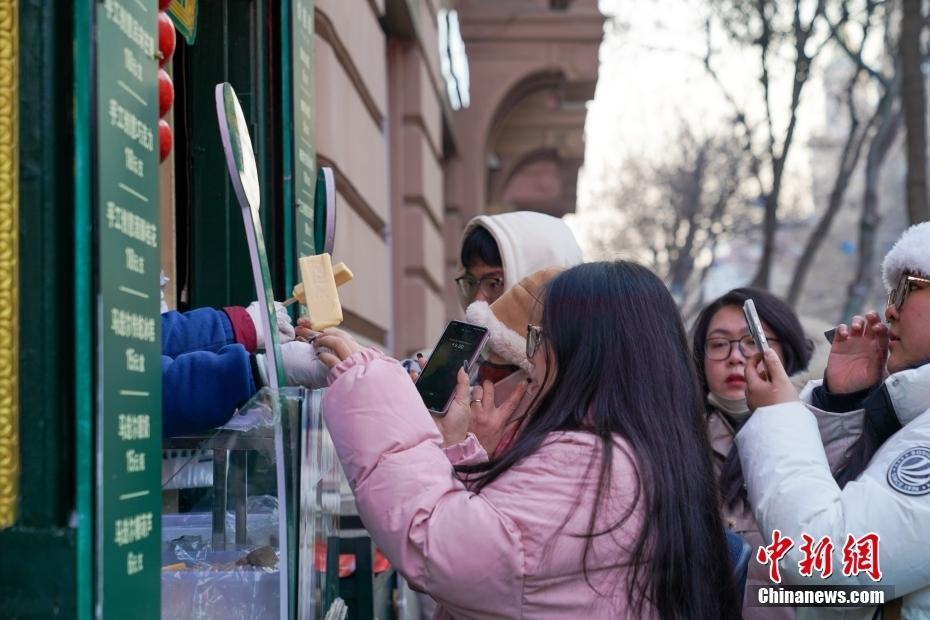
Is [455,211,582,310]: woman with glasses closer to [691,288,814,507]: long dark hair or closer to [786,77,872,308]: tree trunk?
[691,288,814,507]: long dark hair

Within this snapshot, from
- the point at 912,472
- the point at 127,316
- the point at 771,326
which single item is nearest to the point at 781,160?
Result: the point at 771,326

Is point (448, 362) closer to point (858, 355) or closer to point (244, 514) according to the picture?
point (244, 514)

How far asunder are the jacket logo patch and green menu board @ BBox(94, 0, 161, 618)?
1484 millimetres

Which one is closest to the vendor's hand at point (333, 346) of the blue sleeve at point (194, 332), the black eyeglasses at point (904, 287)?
the blue sleeve at point (194, 332)

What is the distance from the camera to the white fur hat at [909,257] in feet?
9.27

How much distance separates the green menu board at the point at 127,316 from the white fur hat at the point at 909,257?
5.87ft

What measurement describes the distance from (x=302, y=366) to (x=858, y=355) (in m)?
1.57

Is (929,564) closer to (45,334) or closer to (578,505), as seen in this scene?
(578,505)

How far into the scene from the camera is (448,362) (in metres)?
2.67

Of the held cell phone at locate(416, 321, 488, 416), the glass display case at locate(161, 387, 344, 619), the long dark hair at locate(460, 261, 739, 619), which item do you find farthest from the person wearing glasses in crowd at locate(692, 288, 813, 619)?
the glass display case at locate(161, 387, 344, 619)

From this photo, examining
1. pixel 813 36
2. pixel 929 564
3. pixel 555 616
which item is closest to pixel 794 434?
pixel 929 564

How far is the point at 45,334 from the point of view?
165 cm

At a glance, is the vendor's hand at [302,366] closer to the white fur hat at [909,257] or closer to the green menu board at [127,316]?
the green menu board at [127,316]

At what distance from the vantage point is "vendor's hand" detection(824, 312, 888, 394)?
10.5ft
